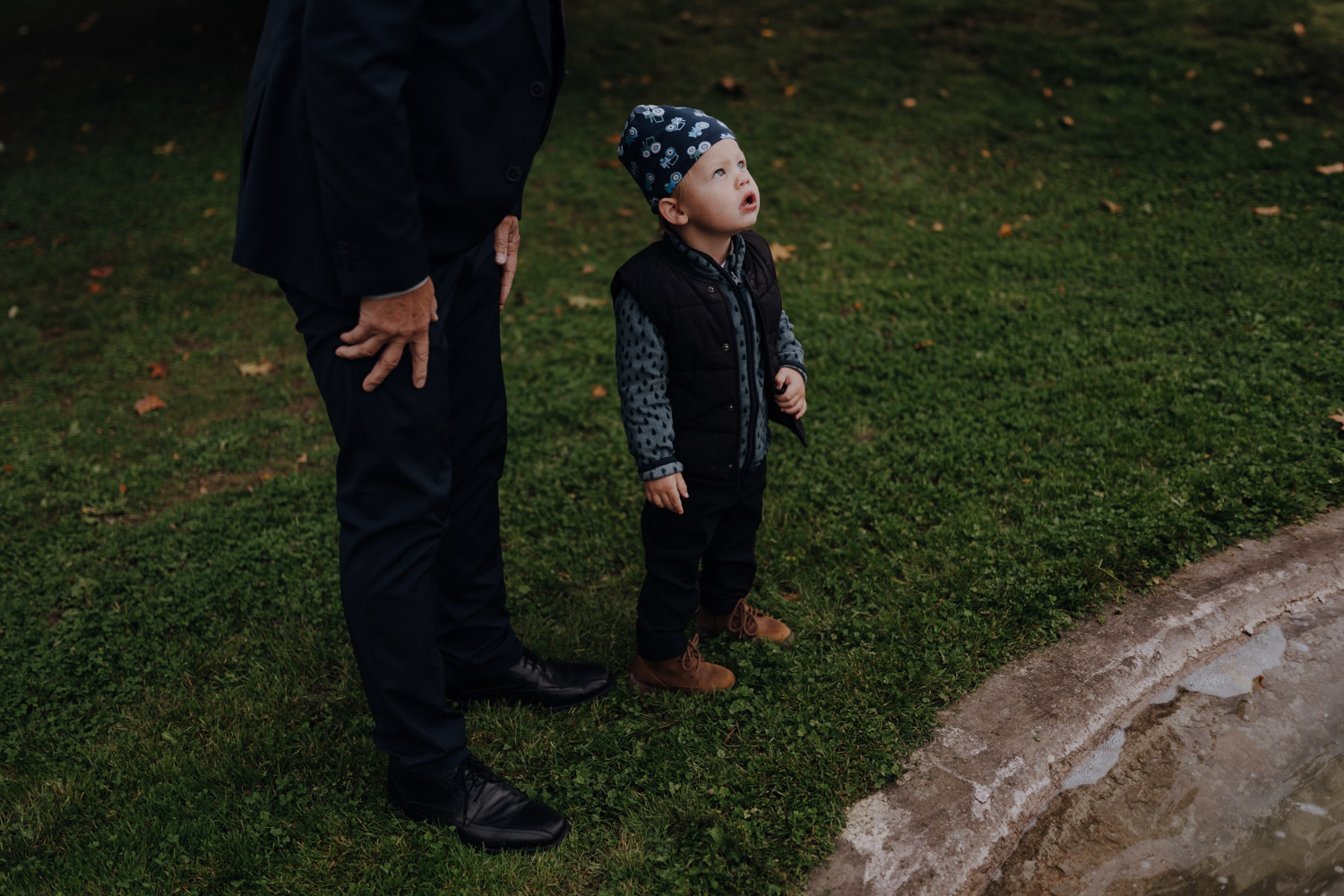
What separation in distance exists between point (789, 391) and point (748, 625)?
83 cm

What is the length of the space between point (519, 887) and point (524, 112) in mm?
1778

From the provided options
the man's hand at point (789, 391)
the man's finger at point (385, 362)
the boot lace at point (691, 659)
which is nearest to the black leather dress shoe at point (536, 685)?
the boot lace at point (691, 659)

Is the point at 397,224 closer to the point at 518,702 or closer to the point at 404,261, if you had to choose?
the point at 404,261

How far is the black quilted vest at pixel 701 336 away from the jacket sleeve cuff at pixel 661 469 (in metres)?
0.11

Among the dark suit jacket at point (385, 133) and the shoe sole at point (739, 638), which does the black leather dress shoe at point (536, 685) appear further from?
the dark suit jacket at point (385, 133)

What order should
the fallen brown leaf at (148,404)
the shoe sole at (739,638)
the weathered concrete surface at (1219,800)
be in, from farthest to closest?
1. the fallen brown leaf at (148,404)
2. the shoe sole at (739,638)
3. the weathered concrete surface at (1219,800)

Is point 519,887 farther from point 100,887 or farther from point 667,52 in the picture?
point 667,52

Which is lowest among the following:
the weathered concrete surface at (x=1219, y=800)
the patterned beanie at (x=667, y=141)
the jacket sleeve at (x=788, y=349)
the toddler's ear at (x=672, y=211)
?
the weathered concrete surface at (x=1219, y=800)

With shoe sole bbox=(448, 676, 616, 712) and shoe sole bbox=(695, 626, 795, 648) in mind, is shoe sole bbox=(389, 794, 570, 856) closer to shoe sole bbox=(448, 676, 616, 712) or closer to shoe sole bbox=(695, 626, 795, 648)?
shoe sole bbox=(448, 676, 616, 712)

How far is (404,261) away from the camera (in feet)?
6.18

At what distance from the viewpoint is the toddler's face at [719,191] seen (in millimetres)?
2268

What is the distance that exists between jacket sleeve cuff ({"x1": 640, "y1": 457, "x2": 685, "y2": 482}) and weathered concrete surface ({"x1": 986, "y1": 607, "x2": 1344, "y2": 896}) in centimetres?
124

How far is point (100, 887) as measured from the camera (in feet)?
7.68

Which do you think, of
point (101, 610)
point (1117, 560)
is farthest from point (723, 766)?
point (101, 610)
